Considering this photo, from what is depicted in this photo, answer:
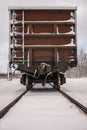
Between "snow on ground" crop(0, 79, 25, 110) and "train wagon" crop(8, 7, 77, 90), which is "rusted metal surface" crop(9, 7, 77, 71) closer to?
"train wagon" crop(8, 7, 77, 90)

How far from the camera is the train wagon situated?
66.8 feet

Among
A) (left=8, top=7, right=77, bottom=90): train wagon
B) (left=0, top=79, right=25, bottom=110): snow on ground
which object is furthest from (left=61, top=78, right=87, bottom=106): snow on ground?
(left=0, top=79, right=25, bottom=110): snow on ground

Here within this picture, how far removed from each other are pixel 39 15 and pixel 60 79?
12.1 ft

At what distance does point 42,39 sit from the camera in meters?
20.4

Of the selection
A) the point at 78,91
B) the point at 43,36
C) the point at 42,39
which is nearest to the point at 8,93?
the point at 42,39

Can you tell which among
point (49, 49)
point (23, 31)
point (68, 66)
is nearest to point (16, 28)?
point (23, 31)

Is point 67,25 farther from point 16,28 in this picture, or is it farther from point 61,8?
point 16,28

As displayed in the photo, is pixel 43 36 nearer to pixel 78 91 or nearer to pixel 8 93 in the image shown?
pixel 8 93

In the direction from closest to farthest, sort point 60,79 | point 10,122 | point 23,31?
1. point 10,122
2. point 23,31
3. point 60,79

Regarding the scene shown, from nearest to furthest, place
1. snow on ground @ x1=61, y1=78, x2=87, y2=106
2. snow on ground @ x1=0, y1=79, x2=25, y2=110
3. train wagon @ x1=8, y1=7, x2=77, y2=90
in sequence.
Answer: snow on ground @ x1=0, y1=79, x2=25, y2=110 < snow on ground @ x1=61, y1=78, x2=87, y2=106 < train wagon @ x1=8, y1=7, x2=77, y2=90

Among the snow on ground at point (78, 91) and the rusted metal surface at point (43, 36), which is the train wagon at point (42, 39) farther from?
the snow on ground at point (78, 91)

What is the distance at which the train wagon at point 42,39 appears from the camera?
2038 centimetres

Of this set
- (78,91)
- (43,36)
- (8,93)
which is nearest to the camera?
(43,36)

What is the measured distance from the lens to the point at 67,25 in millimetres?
20438
